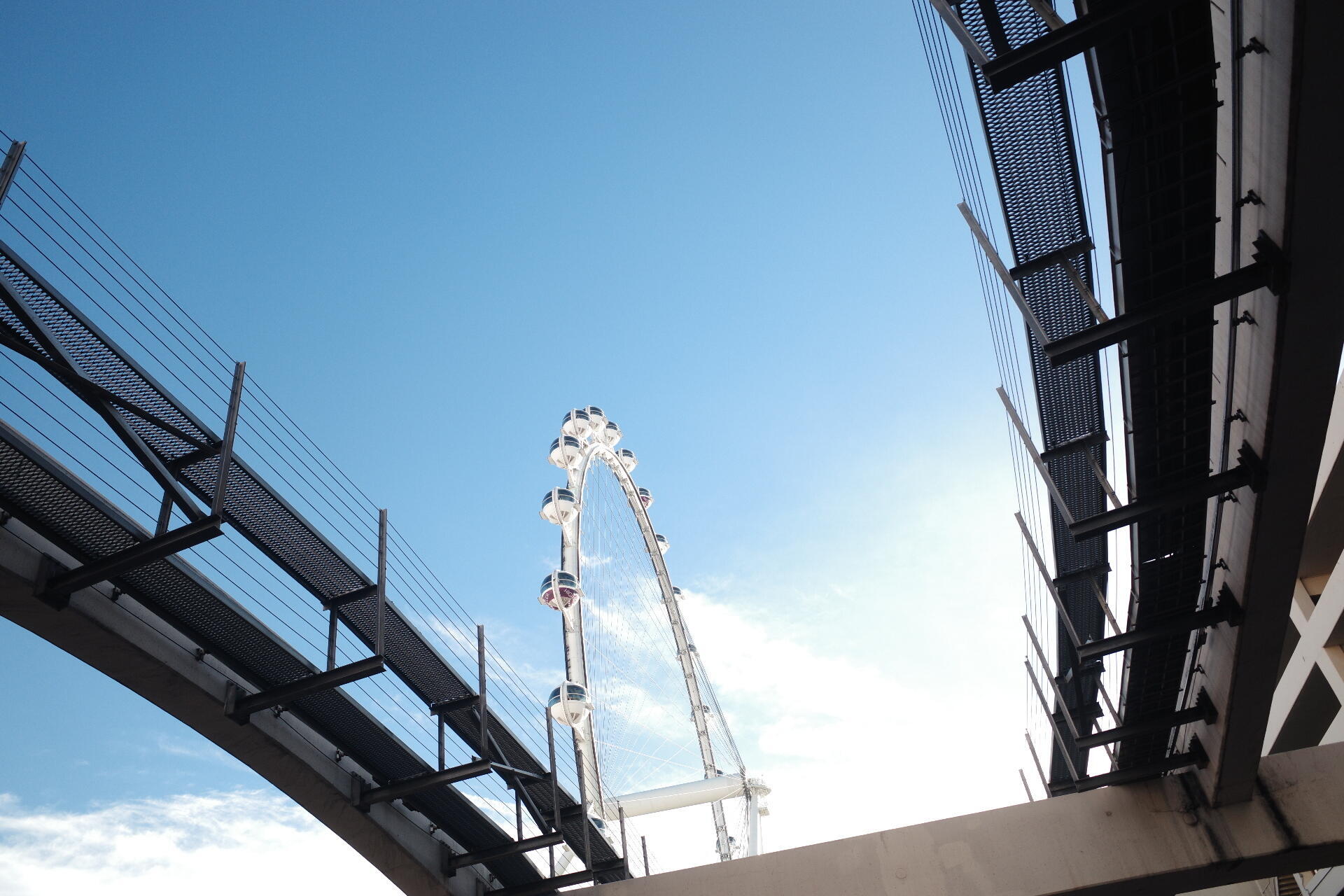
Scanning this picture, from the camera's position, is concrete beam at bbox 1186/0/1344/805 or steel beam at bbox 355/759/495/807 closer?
concrete beam at bbox 1186/0/1344/805

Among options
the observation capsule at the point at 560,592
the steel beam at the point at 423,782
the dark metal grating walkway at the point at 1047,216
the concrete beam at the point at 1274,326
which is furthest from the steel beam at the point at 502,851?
the observation capsule at the point at 560,592

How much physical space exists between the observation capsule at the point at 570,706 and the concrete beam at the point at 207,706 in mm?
9327

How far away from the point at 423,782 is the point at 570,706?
11551 mm

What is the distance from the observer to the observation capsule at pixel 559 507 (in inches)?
1108

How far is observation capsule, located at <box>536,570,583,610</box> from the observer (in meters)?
25.5

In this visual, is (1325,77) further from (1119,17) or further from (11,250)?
(11,250)

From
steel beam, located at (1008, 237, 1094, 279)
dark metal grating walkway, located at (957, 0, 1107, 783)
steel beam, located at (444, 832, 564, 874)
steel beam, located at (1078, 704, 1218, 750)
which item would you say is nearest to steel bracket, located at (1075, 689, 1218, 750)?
steel beam, located at (1078, 704, 1218, 750)

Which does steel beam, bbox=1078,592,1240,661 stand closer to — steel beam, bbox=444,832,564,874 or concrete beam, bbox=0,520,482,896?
steel beam, bbox=444,832,564,874

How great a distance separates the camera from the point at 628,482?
117ft

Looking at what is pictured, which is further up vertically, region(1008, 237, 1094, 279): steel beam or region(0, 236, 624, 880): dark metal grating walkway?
region(1008, 237, 1094, 279): steel beam

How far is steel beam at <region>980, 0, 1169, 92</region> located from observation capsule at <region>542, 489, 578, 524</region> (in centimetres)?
2338

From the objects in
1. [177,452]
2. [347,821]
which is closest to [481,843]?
[347,821]

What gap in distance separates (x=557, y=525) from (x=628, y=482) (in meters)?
7.56

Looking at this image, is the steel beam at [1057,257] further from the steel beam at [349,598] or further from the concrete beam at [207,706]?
the concrete beam at [207,706]
